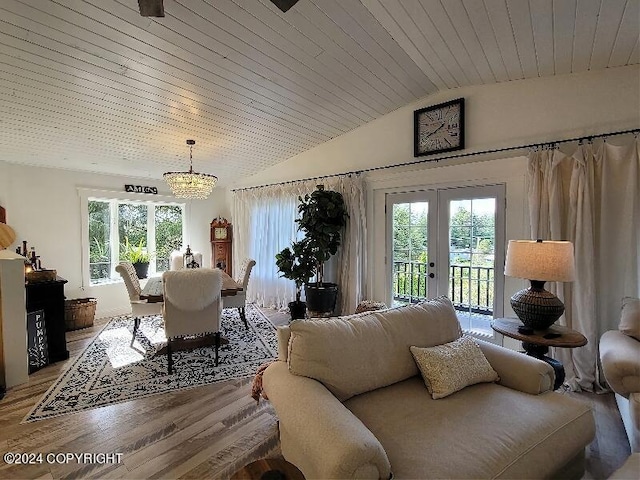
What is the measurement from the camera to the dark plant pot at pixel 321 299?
441cm

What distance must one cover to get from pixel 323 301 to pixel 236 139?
8.28 ft

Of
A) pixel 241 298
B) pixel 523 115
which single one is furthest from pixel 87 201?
pixel 523 115

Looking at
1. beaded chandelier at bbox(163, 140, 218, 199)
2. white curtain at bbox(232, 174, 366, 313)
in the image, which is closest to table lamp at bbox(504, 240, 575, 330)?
white curtain at bbox(232, 174, 366, 313)

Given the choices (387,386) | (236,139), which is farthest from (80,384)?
(236,139)

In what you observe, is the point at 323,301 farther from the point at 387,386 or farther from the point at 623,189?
the point at 623,189

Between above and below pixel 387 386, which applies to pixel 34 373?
below

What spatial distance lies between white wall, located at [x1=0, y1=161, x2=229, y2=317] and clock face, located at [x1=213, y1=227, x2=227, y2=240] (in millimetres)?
1601

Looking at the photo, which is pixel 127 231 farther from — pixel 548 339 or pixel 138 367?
pixel 548 339

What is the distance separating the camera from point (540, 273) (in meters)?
2.15

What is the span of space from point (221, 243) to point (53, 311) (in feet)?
10.4

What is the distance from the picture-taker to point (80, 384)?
2.80 m

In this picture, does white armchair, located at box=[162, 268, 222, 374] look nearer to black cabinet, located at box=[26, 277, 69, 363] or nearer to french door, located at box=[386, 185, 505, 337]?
black cabinet, located at box=[26, 277, 69, 363]

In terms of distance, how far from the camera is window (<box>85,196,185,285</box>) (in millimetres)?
4957

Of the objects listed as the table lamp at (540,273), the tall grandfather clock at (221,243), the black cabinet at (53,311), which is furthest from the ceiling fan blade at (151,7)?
the tall grandfather clock at (221,243)
